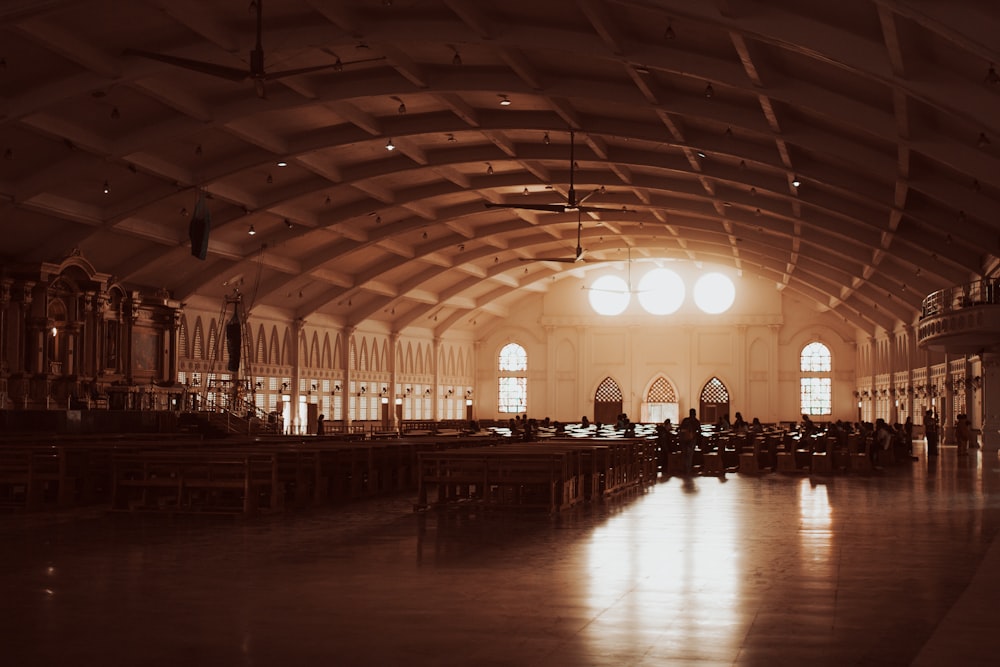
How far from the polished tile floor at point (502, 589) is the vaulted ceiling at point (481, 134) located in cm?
617

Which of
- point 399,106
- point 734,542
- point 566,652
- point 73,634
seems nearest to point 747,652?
point 566,652

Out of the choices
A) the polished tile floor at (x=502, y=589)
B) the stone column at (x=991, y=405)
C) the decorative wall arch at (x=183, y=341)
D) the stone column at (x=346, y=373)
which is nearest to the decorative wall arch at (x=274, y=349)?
the stone column at (x=346, y=373)

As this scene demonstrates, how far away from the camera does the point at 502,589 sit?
8312mm

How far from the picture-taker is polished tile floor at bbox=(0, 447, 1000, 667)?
617 centimetres

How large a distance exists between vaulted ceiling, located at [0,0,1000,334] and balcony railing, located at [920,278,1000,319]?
108 cm

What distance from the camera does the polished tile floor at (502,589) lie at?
20.2 feet

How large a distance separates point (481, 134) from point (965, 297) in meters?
12.7

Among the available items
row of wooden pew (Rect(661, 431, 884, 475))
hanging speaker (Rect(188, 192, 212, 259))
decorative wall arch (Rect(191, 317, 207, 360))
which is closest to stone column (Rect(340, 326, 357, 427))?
decorative wall arch (Rect(191, 317, 207, 360))

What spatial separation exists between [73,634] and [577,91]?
1940 centimetres

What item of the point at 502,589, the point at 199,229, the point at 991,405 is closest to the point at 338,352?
the point at 991,405

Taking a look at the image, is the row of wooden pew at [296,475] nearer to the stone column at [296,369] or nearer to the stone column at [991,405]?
the stone column at [991,405]

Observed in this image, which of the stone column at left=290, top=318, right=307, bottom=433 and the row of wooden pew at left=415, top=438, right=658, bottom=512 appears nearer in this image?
the row of wooden pew at left=415, top=438, right=658, bottom=512

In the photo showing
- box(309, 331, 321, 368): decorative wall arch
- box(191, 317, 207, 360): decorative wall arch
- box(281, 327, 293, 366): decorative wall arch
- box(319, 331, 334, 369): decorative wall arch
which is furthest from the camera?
box(319, 331, 334, 369): decorative wall arch

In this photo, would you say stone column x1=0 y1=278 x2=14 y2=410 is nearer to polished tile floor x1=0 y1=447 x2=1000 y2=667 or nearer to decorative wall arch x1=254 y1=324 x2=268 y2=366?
decorative wall arch x1=254 y1=324 x2=268 y2=366
